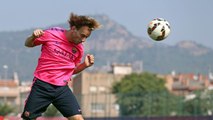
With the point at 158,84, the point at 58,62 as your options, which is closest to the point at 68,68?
the point at 58,62

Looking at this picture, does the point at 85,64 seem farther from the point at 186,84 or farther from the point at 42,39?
the point at 186,84

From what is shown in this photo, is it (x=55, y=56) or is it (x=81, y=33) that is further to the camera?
(x=55, y=56)

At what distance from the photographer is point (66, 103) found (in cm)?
1408

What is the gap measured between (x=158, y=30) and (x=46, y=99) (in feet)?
13.8

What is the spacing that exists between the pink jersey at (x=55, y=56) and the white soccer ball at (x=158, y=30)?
3.67 metres

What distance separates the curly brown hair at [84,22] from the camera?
13688 mm

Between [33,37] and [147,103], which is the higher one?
[33,37]

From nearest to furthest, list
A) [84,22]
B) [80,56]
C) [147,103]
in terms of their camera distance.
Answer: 1. [84,22]
2. [80,56]
3. [147,103]

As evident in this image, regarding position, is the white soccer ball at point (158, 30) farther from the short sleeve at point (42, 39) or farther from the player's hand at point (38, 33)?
the player's hand at point (38, 33)

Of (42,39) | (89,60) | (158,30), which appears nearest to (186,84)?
(158,30)

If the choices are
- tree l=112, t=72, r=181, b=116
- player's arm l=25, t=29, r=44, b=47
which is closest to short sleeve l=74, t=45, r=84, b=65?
player's arm l=25, t=29, r=44, b=47

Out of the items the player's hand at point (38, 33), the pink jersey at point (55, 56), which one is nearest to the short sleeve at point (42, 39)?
the pink jersey at point (55, 56)

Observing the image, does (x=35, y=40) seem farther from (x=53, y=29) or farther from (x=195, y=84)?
(x=195, y=84)

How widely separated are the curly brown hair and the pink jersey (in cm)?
43
